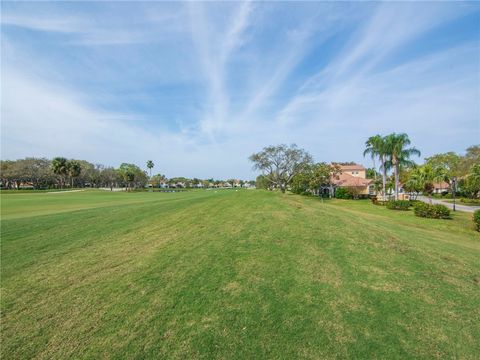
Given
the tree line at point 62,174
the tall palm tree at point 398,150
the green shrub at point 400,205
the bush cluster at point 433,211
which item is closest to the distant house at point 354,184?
the tall palm tree at point 398,150

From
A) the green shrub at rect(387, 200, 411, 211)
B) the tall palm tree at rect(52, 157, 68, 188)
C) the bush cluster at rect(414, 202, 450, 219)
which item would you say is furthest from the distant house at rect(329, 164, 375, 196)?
the tall palm tree at rect(52, 157, 68, 188)

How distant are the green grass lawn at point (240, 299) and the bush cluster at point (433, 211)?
17.1m

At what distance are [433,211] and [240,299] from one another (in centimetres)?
2328

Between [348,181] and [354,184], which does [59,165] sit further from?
[354,184]

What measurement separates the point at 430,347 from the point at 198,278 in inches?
146

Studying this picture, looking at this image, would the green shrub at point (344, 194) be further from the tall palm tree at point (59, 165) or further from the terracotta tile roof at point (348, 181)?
the tall palm tree at point (59, 165)

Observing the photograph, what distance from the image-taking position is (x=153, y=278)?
458 centimetres

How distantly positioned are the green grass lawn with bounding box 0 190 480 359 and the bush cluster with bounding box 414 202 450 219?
17.1m

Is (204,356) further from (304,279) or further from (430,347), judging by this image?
(430,347)

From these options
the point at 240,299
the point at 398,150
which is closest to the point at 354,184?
the point at 398,150

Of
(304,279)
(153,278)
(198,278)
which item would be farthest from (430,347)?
(153,278)

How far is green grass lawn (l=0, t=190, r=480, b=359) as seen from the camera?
117 inches

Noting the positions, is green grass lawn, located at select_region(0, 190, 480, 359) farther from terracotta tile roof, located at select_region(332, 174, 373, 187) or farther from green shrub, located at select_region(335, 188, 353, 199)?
terracotta tile roof, located at select_region(332, 174, 373, 187)

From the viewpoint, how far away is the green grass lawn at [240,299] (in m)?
2.98
